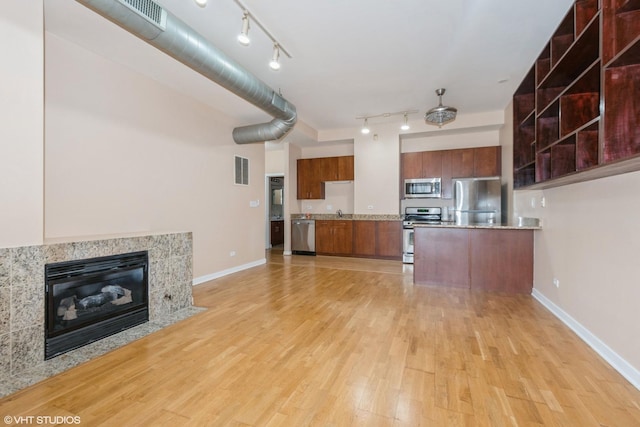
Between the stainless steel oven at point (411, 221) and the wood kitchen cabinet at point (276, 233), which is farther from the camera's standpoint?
the wood kitchen cabinet at point (276, 233)

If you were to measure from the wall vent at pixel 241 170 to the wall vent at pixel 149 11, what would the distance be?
10.3 feet

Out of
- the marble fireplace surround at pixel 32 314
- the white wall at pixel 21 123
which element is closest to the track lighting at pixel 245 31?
the white wall at pixel 21 123

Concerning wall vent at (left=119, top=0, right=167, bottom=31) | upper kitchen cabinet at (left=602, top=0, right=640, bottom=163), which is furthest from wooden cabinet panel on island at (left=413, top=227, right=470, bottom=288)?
wall vent at (left=119, top=0, right=167, bottom=31)

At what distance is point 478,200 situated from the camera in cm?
577

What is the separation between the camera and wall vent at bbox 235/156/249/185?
17.7ft

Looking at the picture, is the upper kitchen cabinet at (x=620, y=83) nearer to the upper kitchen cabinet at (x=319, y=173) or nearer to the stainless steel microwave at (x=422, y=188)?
the stainless steel microwave at (x=422, y=188)

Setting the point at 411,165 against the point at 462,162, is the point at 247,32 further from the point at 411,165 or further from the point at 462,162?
the point at 462,162

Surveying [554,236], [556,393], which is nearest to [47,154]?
[556,393]

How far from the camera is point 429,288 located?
422cm

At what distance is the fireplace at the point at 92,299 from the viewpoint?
7.50ft

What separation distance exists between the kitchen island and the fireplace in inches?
147

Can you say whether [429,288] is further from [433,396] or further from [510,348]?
[433,396]

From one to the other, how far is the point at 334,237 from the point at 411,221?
1.87 meters

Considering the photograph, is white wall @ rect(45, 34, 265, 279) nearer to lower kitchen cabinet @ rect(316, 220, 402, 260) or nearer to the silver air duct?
the silver air duct
